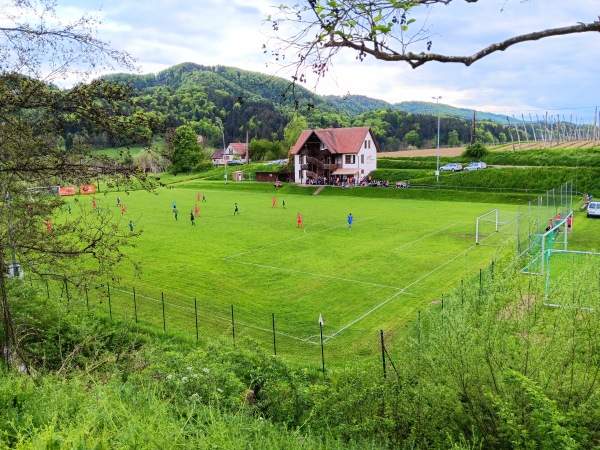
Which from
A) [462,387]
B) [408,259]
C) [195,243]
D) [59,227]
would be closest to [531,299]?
[462,387]

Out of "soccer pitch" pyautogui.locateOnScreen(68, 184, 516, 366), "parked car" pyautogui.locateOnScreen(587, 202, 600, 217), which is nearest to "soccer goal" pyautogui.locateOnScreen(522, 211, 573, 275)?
"soccer pitch" pyautogui.locateOnScreen(68, 184, 516, 366)

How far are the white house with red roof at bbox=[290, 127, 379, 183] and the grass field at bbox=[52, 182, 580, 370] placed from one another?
28.9 m

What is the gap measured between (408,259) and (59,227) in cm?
1816

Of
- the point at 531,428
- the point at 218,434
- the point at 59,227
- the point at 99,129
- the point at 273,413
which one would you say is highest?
the point at 99,129

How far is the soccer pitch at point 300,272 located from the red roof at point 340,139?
29605 millimetres

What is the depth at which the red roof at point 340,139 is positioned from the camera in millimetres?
70188

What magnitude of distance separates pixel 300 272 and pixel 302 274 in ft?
1.24

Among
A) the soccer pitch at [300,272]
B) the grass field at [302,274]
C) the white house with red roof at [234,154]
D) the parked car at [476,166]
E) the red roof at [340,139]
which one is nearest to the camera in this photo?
the grass field at [302,274]

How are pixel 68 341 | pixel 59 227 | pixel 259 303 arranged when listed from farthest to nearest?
pixel 259 303, pixel 68 341, pixel 59 227

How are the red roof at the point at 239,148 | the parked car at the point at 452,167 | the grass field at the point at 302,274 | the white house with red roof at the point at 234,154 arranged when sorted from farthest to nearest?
the red roof at the point at 239,148 < the white house with red roof at the point at 234,154 < the parked car at the point at 452,167 < the grass field at the point at 302,274

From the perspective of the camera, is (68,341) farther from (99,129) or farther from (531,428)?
(531,428)

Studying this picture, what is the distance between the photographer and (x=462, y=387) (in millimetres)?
5934

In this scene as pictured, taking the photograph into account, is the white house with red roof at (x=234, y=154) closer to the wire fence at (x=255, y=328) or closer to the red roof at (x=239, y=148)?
the red roof at (x=239, y=148)

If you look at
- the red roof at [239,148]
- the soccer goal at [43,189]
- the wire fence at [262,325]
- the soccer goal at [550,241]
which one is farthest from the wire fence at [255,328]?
the red roof at [239,148]
